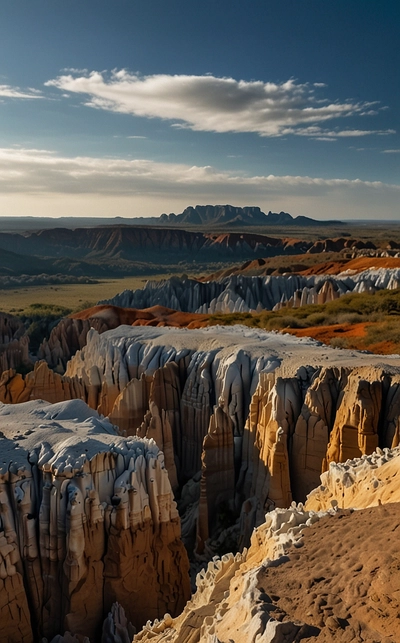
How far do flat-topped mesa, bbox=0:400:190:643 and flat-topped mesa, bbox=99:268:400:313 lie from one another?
1311 inches

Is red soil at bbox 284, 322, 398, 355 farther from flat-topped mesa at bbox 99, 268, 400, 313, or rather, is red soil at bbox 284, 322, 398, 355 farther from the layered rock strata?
flat-topped mesa at bbox 99, 268, 400, 313

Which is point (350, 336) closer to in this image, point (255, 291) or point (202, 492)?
point (202, 492)

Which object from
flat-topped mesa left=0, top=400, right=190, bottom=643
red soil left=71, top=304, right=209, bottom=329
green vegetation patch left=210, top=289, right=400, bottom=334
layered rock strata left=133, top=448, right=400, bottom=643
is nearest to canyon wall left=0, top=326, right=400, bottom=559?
flat-topped mesa left=0, top=400, right=190, bottom=643

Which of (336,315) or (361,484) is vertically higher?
(361,484)

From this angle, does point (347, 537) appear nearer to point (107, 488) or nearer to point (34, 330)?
point (107, 488)

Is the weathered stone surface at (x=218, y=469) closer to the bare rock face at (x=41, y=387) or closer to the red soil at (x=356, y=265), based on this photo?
the bare rock face at (x=41, y=387)

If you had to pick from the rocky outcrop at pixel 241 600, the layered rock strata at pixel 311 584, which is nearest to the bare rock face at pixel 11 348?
the rocky outcrop at pixel 241 600

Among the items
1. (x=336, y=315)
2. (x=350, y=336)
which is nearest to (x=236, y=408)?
(x=350, y=336)

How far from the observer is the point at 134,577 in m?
10.8

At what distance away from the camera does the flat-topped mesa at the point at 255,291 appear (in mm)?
43344

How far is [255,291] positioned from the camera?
49844mm

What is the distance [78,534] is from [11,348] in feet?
80.9

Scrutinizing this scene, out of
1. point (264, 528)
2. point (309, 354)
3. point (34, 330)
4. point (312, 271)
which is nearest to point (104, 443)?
point (264, 528)

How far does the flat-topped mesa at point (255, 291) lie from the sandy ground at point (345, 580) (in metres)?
36.1
